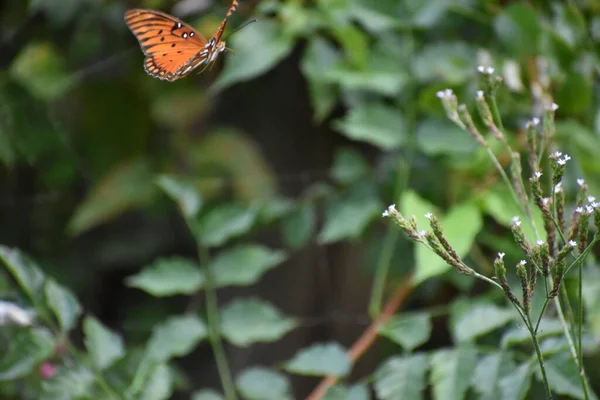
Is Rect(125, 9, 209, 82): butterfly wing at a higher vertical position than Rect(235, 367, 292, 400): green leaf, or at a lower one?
higher

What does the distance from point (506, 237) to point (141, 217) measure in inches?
35.1

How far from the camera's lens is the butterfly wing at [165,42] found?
0.77 metres

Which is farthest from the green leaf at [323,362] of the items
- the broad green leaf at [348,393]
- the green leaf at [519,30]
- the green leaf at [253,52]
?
the green leaf at [519,30]

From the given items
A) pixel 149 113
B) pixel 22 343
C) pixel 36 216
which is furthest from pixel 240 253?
pixel 36 216

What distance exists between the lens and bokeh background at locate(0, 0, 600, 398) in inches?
46.2

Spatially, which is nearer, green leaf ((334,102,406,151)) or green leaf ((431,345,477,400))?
green leaf ((431,345,477,400))

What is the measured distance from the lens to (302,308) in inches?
68.2

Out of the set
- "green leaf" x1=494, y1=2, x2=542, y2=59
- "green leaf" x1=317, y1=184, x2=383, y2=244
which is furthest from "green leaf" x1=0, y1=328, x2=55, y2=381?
"green leaf" x1=494, y1=2, x2=542, y2=59

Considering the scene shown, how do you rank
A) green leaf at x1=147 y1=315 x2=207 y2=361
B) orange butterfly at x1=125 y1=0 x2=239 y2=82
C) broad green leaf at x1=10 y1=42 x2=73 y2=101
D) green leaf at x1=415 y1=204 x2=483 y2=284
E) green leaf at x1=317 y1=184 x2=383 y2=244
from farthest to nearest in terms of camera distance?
broad green leaf at x1=10 y1=42 x2=73 y2=101 → green leaf at x1=317 y1=184 x2=383 y2=244 → green leaf at x1=147 y1=315 x2=207 y2=361 → green leaf at x1=415 y1=204 x2=483 y2=284 → orange butterfly at x1=125 y1=0 x2=239 y2=82

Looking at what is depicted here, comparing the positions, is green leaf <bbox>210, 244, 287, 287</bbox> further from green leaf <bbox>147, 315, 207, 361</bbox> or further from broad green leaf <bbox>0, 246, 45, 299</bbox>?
broad green leaf <bbox>0, 246, 45, 299</bbox>

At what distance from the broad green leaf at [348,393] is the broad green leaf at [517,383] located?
230mm

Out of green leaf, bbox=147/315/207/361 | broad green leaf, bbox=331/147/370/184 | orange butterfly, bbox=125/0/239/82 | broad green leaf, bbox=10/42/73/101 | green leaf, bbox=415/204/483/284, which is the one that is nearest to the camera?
orange butterfly, bbox=125/0/239/82

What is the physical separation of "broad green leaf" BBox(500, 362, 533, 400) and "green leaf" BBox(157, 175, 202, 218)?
0.59 meters

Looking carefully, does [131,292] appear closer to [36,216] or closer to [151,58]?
[36,216]
